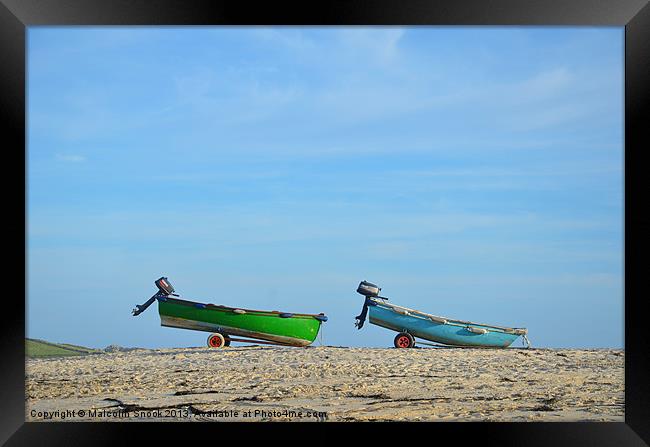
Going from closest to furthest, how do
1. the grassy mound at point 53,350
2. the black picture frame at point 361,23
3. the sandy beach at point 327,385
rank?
the black picture frame at point 361,23, the sandy beach at point 327,385, the grassy mound at point 53,350

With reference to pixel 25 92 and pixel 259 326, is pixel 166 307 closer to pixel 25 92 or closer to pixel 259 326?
pixel 259 326

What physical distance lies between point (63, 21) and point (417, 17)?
1838 mm

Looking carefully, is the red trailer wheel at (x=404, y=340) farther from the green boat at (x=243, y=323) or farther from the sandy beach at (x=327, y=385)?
the green boat at (x=243, y=323)

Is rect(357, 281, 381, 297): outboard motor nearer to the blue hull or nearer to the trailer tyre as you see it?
the blue hull

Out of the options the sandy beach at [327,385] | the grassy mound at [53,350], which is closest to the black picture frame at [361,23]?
the sandy beach at [327,385]

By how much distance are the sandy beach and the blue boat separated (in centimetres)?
52

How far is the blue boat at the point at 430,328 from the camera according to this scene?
839cm

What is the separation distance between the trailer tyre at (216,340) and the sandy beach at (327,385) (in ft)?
1.12

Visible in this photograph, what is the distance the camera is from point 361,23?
3.45m

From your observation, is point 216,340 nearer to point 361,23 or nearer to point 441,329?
point 441,329

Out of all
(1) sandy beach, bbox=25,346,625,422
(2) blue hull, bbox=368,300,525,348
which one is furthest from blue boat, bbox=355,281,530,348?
(1) sandy beach, bbox=25,346,625,422

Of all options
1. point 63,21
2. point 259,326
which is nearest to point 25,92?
point 63,21

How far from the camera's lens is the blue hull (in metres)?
8.40

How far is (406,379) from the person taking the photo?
251 inches
